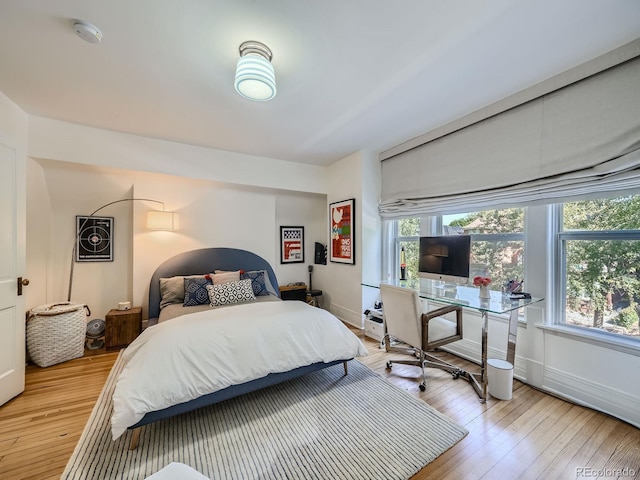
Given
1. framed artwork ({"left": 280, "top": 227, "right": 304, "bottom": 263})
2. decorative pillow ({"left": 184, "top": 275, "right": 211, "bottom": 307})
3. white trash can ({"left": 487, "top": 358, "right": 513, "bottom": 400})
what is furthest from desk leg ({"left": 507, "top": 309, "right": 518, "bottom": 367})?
framed artwork ({"left": 280, "top": 227, "right": 304, "bottom": 263})

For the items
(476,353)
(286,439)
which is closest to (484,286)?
(476,353)

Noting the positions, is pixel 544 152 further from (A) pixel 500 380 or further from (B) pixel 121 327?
(B) pixel 121 327

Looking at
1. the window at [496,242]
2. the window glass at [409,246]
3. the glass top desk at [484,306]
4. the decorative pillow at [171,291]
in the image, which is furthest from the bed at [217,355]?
the window at [496,242]

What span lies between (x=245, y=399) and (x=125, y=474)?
84 cm

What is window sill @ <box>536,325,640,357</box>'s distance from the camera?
1849mm

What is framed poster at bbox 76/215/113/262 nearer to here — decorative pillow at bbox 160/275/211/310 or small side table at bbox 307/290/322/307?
decorative pillow at bbox 160/275/211/310

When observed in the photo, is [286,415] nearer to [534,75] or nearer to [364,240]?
[364,240]

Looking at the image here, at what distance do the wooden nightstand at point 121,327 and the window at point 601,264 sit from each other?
4494 mm

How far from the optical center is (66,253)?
3227 millimetres

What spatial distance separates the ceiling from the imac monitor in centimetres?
134

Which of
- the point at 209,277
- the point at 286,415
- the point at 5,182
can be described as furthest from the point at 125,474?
the point at 5,182

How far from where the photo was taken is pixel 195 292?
3.10 meters

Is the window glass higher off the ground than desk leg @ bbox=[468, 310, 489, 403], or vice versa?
the window glass

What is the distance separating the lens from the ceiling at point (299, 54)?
4.83 feet
